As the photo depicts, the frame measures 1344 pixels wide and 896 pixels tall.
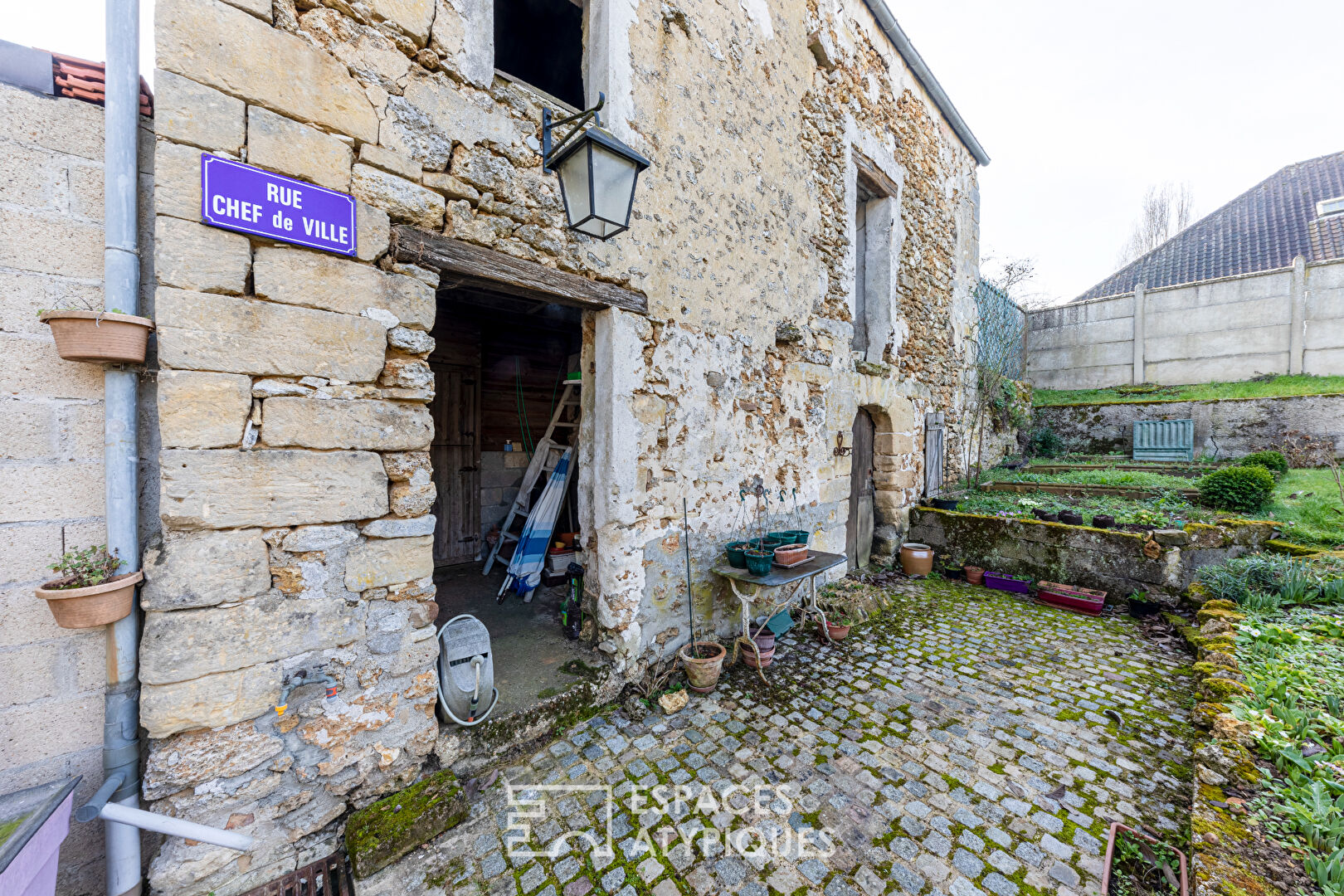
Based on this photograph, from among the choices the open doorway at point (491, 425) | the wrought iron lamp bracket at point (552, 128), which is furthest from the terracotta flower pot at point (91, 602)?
the wrought iron lamp bracket at point (552, 128)

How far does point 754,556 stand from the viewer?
3.53 m

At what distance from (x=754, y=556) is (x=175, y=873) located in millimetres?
3171

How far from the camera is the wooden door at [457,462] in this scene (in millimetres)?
5152

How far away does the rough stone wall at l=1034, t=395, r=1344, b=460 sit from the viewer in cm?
758

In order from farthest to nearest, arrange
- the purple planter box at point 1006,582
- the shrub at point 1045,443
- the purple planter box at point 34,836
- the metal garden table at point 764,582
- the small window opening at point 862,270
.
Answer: the shrub at point 1045,443, the small window opening at point 862,270, the purple planter box at point 1006,582, the metal garden table at point 764,582, the purple planter box at point 34,836

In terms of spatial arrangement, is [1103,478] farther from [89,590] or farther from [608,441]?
[89,590]

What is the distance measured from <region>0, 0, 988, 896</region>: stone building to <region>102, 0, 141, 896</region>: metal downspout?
0.10 m

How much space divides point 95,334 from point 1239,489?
10.1 meters

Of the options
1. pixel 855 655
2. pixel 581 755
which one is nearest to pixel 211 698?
pixel 581 755

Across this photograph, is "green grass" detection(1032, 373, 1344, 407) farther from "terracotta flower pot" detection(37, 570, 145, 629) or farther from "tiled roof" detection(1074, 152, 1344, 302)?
"terracotta flower pot" detection(37, 570, 145, 629)

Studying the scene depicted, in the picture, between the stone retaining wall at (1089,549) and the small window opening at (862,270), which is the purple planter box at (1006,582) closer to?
the stone retaining wall at (1089,549)

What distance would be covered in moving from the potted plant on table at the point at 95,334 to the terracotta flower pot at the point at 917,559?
278 inches

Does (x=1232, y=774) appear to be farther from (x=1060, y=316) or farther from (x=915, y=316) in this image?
(x=1060, y=316)

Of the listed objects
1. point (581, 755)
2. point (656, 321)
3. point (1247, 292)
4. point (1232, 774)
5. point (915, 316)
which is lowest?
point (581, 755)
